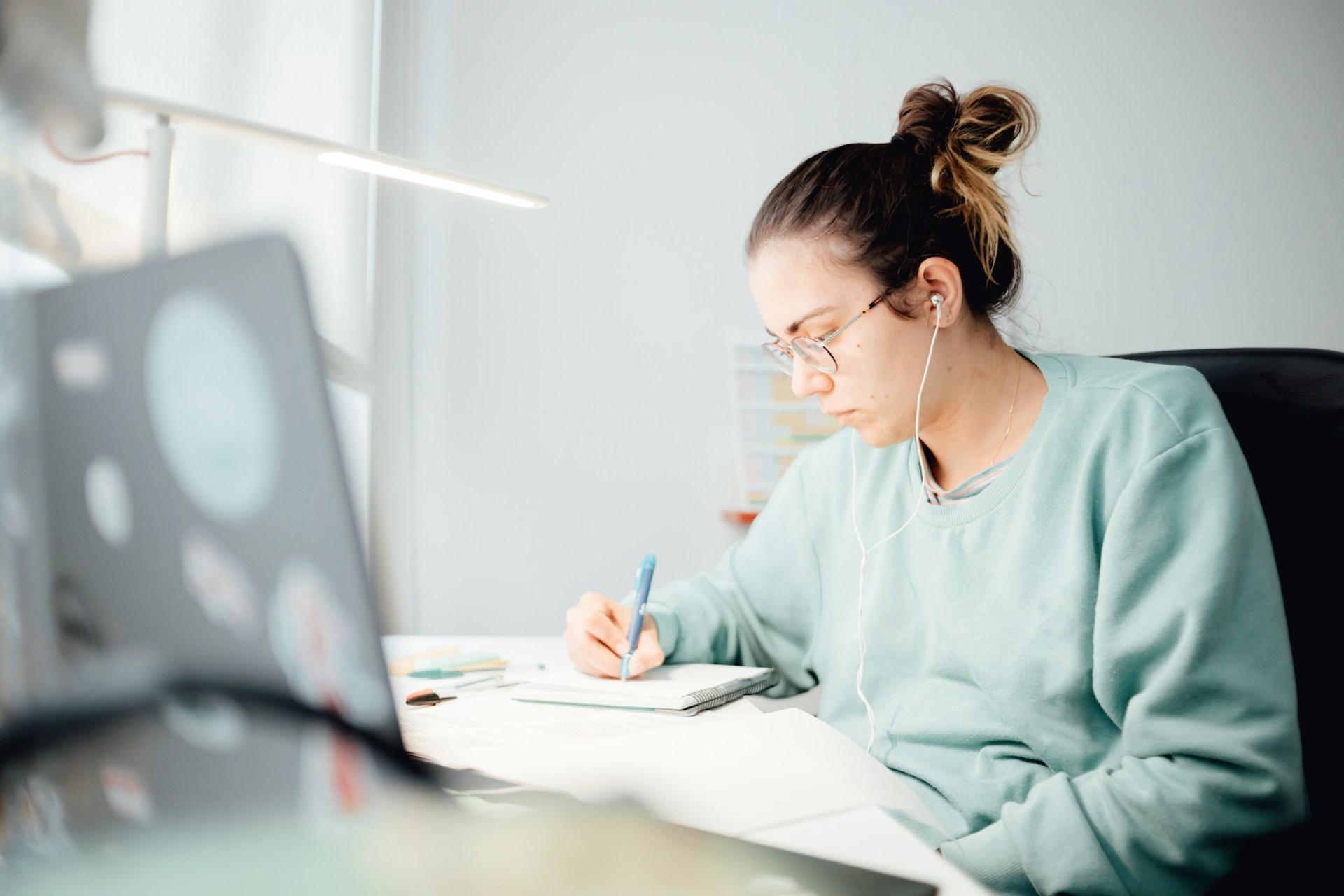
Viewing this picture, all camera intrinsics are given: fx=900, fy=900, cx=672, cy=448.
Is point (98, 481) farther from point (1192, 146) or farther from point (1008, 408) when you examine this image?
point (1192, 146)

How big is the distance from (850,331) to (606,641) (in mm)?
451

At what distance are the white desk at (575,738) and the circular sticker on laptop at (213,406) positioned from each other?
0.23 feet

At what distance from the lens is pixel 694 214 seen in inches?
79.6

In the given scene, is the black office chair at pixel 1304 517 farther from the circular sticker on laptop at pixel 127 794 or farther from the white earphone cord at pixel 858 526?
the circular sticker on laptop at pixel 127 794

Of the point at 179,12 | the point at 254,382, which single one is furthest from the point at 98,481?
the point at 179,12

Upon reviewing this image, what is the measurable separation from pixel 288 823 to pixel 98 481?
0.14 meters

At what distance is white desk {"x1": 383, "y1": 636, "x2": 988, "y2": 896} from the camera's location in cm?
41

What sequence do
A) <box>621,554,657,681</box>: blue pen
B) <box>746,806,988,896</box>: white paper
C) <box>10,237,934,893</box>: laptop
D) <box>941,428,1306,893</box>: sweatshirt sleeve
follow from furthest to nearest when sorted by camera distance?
<box>621,554,657,681</box>: blue pen, <box>941,428,1306,893</box>: sweatshirt sleeve, <box>746,806,988,896</box>: white paper, <box>10,237,934,893</box>: laptop

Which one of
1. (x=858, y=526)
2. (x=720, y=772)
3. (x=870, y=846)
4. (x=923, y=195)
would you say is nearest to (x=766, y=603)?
(x=858, y=526)

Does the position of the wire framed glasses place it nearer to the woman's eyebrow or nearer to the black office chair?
the woman's eyebrow

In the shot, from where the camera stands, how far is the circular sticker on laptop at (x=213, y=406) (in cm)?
27

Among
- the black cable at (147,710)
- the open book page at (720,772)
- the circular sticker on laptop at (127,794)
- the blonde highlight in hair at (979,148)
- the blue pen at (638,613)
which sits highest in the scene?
the blonde highlight in hair at (979,148)

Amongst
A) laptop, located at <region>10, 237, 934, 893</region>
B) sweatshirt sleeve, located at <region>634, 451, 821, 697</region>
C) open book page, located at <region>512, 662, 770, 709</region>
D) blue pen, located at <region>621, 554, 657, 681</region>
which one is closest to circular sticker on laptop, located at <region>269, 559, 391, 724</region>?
laptop, located at <region>10, 237, 934, 893</region>

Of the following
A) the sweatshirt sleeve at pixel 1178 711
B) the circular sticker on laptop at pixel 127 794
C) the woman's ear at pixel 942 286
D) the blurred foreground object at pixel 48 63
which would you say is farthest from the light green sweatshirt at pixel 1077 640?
the blurred foreground object at pixel 48 63
